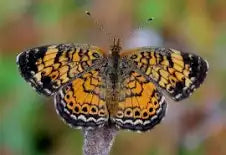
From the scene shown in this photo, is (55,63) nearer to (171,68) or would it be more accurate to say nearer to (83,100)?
(83,100)

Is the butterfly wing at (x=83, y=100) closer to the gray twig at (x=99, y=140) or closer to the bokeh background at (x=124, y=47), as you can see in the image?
the gray twig at (x=99, y=140)

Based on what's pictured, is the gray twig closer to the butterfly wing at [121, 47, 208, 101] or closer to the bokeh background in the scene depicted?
the butterfly wing at [121, 47, 208, 101]

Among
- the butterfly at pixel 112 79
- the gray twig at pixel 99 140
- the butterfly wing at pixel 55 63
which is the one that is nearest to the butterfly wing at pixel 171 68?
the butterfly at pixel 112 79

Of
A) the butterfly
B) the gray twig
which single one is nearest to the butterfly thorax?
the butterfly

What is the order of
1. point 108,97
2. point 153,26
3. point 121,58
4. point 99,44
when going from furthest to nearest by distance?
point 153,26 < point 99,44 < point 121,58 < point 108,97

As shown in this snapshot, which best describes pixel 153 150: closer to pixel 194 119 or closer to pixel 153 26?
pixel 194 119
